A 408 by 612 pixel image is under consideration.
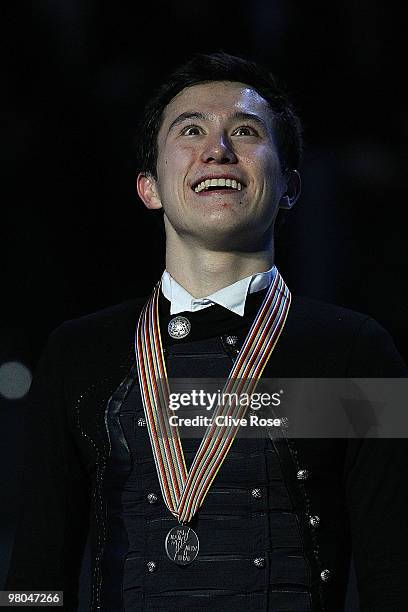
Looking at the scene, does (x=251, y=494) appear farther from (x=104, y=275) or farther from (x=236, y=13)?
(x=236, y=13)

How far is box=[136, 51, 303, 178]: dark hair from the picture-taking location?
8.19 feet

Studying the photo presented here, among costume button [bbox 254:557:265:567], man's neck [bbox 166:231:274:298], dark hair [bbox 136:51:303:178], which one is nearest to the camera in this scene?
costume button [bbox 254:557:265:567]

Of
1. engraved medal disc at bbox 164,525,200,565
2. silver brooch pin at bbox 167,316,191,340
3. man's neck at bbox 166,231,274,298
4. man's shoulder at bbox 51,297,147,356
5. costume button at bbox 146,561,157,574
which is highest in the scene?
man's neck at bbox 166,231,274,298

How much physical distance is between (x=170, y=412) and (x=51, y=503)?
1.17 ft

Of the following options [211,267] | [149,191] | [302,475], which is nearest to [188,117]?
[149,191]

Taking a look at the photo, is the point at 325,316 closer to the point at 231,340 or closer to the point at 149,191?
the point at 231,340

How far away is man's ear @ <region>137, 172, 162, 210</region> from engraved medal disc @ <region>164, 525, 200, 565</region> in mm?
858

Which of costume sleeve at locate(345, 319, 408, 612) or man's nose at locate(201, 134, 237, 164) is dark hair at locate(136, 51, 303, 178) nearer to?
man's nose at locate(201, 134, 237, 164)

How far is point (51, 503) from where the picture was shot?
7.46 feet

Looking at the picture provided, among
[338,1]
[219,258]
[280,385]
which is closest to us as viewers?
[280,385]

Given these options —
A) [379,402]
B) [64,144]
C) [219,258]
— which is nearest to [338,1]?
[64,144]

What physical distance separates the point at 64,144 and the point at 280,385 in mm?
1459

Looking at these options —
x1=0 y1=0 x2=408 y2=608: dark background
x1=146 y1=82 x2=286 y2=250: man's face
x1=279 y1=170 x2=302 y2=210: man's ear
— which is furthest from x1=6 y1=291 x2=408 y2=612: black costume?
x1=0 y1=0 x2=408 y2=608: dark background

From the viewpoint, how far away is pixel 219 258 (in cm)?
234
